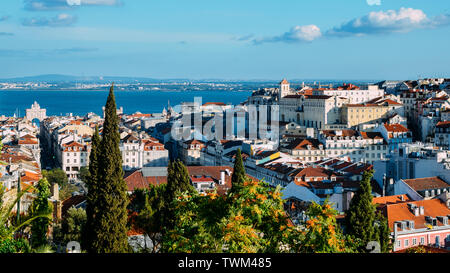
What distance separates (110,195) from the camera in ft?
33.3

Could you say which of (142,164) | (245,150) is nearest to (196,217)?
(245,150)

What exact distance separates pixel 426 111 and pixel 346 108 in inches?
267

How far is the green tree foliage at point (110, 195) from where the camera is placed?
988 cm

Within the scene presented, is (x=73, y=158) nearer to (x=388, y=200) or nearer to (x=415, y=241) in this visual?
(x=388, y=200)

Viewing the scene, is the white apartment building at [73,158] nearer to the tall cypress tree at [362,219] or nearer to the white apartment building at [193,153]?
the white apartment building at [193,153]

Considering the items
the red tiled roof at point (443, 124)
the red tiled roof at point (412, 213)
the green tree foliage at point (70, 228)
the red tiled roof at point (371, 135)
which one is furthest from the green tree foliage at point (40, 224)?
the red tiled roof at point (443, 124)

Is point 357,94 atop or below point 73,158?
atop

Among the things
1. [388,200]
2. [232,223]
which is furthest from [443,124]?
[232,223]

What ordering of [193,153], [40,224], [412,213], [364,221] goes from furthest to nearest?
[193,153] < [412,213] < [364,221] < [40,224]

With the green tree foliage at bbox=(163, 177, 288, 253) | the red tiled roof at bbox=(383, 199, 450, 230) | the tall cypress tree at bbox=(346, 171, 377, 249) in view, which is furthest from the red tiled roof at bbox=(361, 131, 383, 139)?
the green tree foliage at bbox=(163, 177, 288, 253)

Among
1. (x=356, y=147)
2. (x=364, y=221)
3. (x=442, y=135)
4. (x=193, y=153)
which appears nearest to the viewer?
(x=364, y=221)
